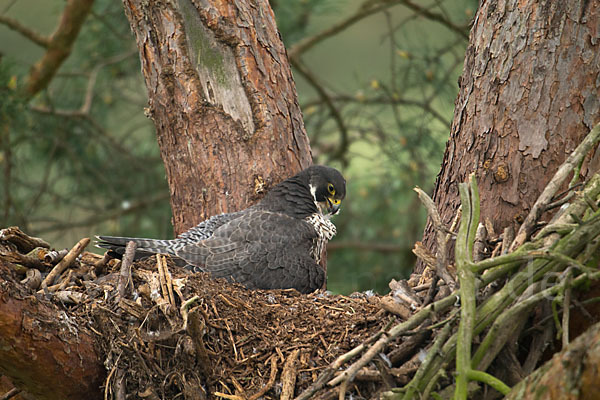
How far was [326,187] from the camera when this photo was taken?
13.1ft

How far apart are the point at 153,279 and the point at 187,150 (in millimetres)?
1431

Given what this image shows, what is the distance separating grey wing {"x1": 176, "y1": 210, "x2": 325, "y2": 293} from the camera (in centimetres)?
342

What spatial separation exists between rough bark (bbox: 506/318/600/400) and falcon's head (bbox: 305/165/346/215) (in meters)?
2.42

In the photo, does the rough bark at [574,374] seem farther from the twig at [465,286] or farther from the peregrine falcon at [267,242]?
the peregrine falcon at [267,242]

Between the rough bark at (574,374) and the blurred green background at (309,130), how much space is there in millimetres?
3916

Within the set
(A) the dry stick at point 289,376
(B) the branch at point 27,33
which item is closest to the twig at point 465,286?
(A) the dry stick at point 289,376

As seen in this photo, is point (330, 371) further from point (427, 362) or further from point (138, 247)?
point (138, 247)

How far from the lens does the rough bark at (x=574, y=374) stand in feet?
4.67

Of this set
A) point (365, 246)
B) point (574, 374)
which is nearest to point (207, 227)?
point (574, 374)

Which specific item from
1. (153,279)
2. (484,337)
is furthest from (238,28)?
(484,337)

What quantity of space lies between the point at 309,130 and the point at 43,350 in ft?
15.6

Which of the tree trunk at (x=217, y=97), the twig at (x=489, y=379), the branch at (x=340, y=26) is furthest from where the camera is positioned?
the branch at (x=340, y=26)

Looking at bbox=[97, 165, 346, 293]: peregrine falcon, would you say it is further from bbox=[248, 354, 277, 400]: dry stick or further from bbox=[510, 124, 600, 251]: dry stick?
bbox=[510, 124, 600, 251]: dry stick

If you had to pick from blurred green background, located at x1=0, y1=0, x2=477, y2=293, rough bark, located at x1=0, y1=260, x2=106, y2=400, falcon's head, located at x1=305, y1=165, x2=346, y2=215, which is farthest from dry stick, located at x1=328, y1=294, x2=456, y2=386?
blurred green background, located at x1=0, y1=0, x2=477, y2=293
